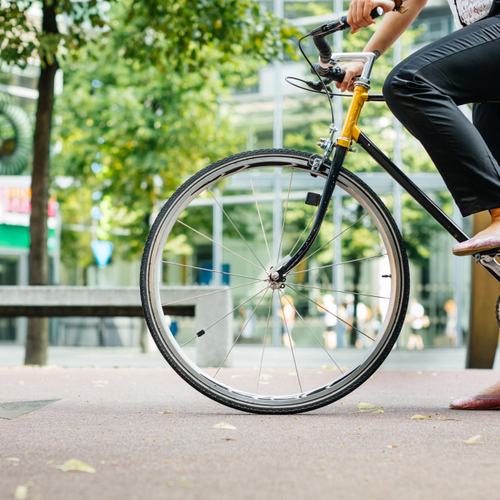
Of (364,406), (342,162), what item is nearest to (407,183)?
(342,162)

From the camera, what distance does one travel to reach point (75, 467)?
67.7 inches

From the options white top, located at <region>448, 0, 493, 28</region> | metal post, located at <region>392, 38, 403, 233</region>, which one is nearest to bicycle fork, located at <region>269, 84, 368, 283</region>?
white top, located at <region>448, 0, 493, 28</region>

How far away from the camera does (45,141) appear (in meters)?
7.24

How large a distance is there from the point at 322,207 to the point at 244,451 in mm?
1028

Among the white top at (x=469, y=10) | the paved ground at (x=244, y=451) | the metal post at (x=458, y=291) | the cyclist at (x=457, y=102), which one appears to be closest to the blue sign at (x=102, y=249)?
the metal post at (x=458, y=291)

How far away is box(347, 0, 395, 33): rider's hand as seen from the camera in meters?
2.43

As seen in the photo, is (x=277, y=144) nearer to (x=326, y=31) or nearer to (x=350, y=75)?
(x=350, y=75)

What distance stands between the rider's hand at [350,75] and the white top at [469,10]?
1.38 feet

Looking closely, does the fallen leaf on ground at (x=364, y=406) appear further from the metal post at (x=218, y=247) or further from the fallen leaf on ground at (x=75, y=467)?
the metal post at (x=218, y=247)

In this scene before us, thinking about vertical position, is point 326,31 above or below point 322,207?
above

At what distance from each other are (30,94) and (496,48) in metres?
22.9

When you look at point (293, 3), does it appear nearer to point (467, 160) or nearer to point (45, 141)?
point (45, 141)

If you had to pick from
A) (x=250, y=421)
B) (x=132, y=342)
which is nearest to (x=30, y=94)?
(x=132, y=342)

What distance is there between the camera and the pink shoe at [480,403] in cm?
283
